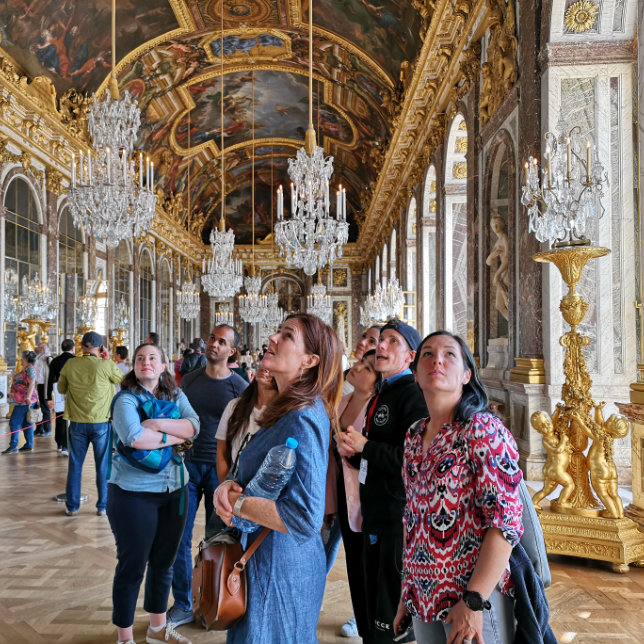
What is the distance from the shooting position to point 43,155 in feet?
45.9

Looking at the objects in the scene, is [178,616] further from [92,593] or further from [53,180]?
[53,180]

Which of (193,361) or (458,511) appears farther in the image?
(193,361)

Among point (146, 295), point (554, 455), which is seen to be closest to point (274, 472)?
point (554, 455)

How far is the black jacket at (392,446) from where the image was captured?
105 inches

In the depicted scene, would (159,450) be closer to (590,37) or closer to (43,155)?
(590,37)

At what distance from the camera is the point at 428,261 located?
13.9 metres

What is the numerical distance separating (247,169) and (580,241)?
84.5 ft

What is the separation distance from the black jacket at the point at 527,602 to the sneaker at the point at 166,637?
6.86 feet

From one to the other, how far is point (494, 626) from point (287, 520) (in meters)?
0.68

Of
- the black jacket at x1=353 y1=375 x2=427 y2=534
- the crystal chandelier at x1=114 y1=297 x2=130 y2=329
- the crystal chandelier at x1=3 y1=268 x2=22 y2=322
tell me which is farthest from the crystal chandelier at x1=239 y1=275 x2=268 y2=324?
the black jacket at x1=353 y1=375 x2=427 y2=534

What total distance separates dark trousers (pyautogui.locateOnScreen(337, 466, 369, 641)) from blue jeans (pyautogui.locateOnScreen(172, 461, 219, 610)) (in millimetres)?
902

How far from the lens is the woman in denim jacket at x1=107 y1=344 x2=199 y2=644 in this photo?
2.97 metres

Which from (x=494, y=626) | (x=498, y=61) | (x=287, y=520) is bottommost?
(x=494, y=626)

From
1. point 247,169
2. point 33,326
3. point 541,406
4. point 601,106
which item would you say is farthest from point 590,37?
point 247,169
